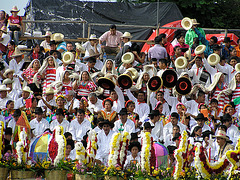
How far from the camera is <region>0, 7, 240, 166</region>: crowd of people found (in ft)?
40.2

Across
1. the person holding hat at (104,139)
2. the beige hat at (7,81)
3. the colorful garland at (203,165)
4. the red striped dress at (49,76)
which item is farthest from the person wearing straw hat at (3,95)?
the colorful garland at (203,165)

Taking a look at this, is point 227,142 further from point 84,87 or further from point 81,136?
point 84,87

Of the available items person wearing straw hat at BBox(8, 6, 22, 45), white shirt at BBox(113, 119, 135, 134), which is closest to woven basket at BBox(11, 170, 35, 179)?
white shirt at BBox(113, 119, 135, 134)

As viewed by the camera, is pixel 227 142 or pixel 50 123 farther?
pixel 50 123

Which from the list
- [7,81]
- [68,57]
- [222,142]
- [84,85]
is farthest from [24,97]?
[222,142]

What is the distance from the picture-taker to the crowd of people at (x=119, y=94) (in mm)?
12266

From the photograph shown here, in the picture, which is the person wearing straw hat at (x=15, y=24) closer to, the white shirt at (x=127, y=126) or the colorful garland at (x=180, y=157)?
the white shirt at (x=127, y=126)

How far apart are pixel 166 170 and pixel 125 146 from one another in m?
0.81

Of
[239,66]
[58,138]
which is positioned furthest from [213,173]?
[239,66]

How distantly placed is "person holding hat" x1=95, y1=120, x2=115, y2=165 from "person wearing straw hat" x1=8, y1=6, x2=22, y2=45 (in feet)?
17.9

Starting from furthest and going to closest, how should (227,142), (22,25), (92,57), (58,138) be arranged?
1. (22,25)
2. (92,57)
3. (227,142)
4. (58,138)

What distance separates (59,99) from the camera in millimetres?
12797

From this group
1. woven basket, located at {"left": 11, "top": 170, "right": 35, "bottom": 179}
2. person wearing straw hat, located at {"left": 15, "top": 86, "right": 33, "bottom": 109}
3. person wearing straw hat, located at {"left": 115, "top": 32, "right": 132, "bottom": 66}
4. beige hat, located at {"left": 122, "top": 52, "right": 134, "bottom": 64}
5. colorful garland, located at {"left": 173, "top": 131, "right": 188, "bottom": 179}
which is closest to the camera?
colorful garland, located at {"left": 173, "top": 131, "right": 188, "bottom": 179}

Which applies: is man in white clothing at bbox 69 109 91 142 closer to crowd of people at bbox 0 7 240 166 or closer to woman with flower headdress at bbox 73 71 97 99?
crowd of people at bbox 0 7 240 166
